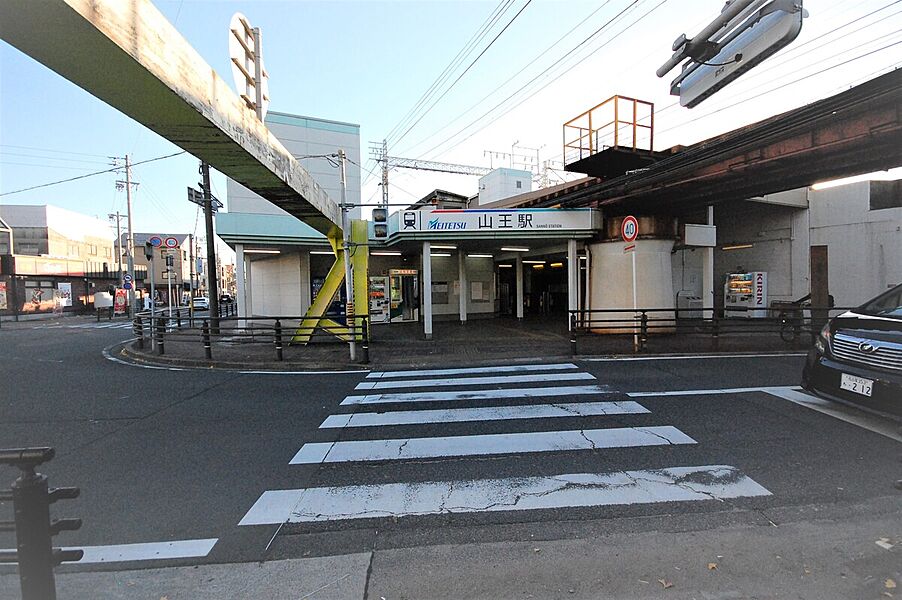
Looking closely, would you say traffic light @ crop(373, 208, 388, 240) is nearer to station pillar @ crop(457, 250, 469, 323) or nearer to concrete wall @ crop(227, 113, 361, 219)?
concrete wall @ crop(227, 113, 361, 219)

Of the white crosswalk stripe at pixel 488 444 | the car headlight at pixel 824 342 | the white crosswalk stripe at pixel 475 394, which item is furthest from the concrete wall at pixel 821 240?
the white crosswalk stripe at pixel 488 444

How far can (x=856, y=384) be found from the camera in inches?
183

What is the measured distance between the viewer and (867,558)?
258 centimetres

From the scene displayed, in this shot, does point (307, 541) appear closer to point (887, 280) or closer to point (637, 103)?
point (637, 103)

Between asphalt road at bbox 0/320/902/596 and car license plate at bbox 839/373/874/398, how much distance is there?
505 millimetres

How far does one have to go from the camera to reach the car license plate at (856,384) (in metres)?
4.52

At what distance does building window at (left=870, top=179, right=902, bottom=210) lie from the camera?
48.4 feet

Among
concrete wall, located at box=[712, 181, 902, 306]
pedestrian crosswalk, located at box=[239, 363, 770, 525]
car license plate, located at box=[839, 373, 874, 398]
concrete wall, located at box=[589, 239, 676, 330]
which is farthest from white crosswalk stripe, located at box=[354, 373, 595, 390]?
concrete wall, located at box=[712, 181, 902, 306]

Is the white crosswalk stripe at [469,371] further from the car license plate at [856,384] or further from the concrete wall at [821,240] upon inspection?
the concrete wall at [821,240]

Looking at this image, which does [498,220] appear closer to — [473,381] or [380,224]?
[380,224]

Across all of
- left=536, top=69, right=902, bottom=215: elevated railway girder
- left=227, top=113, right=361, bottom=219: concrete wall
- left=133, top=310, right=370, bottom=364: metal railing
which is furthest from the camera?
left=227, top=113, right=361, bottom=219: concrete wall

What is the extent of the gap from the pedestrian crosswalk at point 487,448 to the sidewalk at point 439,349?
90.5 inches

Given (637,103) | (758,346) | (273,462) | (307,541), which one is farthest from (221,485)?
(637,103)

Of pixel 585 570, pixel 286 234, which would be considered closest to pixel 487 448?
pixel 585 570
